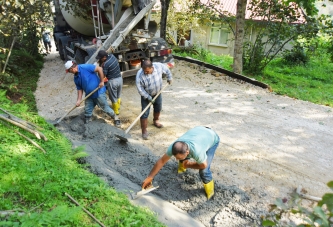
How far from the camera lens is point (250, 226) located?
338 cm

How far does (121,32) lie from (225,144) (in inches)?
151

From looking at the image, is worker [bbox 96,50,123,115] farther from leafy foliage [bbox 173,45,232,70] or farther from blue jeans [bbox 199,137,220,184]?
leafy foliage [bbox 173,45,232,70]

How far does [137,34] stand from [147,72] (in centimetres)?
277

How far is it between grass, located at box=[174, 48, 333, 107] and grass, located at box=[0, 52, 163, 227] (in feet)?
20.6

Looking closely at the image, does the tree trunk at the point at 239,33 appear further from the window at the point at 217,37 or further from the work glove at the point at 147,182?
the window at the point at 217,37

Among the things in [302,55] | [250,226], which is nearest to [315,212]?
[250,226]

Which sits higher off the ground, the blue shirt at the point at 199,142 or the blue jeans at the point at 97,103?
the blue shirt at the point at 199,142

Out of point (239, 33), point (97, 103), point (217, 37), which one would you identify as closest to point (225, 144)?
point (97, 103)

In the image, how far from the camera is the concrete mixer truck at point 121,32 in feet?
23.6

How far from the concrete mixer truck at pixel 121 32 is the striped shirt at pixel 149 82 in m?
2.11

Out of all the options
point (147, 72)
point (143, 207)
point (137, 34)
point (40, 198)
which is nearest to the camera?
point (40, 198)

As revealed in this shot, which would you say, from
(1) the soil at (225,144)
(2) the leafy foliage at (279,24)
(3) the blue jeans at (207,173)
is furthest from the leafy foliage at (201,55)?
(3) the blue jeans at (207,173)

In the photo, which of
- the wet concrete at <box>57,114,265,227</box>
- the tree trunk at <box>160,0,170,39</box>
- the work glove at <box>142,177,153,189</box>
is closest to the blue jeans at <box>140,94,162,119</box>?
the wet concrete at <box>57,114,265,227</box>

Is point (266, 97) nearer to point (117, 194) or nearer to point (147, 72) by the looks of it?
point (147, 72)
